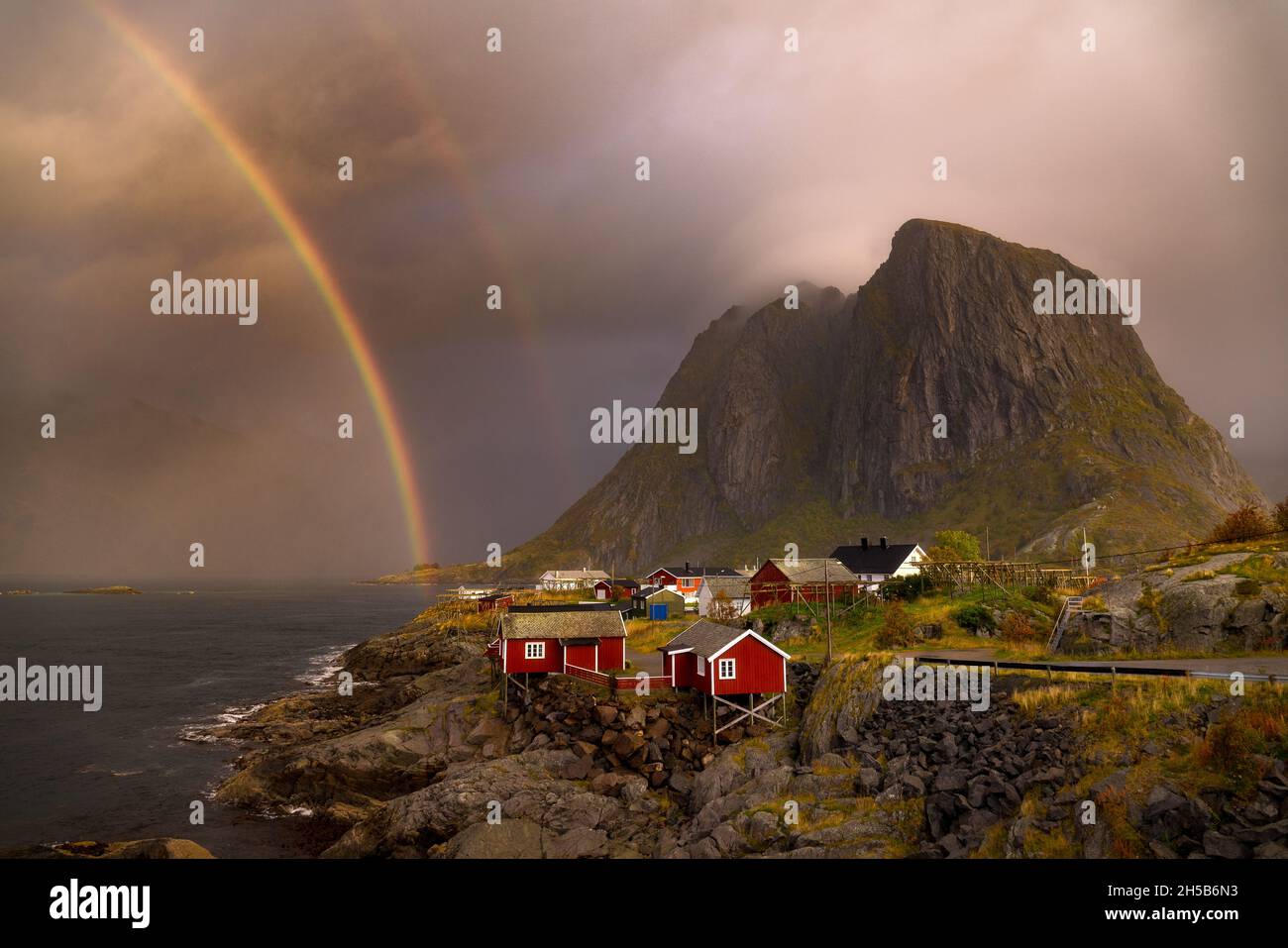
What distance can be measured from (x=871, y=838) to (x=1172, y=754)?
9381 mm

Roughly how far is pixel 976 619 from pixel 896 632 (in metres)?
5.51

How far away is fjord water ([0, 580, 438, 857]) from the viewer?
128 feet

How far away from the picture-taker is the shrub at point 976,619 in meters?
46.6

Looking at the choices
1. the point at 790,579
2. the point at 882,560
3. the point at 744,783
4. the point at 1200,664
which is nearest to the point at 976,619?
the point at 1200,664

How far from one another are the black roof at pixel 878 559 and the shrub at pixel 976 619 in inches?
1725

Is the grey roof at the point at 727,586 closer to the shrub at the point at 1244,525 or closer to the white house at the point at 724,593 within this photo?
the white house at the point at 724,593

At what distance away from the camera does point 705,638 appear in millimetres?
45750

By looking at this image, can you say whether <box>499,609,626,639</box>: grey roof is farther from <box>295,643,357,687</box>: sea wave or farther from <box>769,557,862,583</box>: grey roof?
<box>295,643,357,687</box>: sea wave

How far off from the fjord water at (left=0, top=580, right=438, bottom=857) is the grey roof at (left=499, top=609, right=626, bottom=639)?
59.0 feet

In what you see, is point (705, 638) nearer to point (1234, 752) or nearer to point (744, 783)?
point (744, 783)
